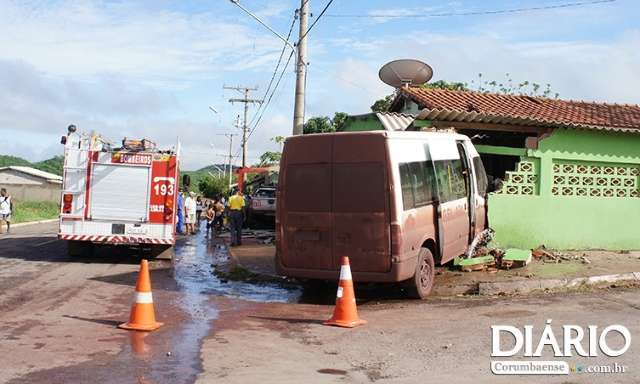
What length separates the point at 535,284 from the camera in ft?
33.3

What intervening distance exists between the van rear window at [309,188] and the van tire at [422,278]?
5.20 ft

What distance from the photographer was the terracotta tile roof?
12945 mm

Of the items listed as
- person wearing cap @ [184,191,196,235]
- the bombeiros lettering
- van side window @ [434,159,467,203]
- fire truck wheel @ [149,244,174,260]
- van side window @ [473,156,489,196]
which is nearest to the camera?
the bombeiros lettering

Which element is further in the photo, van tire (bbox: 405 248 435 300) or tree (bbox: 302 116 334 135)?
tree (bbox: 302 116 334 135)

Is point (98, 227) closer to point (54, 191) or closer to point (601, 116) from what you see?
point (601, 116)

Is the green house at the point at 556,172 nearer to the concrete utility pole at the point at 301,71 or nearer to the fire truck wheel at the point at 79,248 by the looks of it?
the concrete utility pole at the point at 301,71

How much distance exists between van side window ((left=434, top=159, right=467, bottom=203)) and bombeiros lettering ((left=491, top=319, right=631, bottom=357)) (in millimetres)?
3314

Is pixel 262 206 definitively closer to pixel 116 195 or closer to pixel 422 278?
pixel 116 195

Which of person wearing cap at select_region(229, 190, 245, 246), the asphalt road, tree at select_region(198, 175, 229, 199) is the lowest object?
the asphalt road

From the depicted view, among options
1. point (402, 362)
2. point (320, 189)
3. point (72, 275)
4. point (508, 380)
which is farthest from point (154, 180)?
point (508, 380)

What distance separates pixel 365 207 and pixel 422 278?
5.01 ft

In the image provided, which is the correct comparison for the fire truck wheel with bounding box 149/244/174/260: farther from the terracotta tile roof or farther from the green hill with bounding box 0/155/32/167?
the green hill with bounding box 0/155/32/167

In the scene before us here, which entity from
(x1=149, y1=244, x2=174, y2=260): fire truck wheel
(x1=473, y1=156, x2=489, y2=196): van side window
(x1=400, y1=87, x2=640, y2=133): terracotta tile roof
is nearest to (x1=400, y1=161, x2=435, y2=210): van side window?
(x1=473, y1=156, x2=489, y2=196): van side window

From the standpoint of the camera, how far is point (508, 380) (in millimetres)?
5441
